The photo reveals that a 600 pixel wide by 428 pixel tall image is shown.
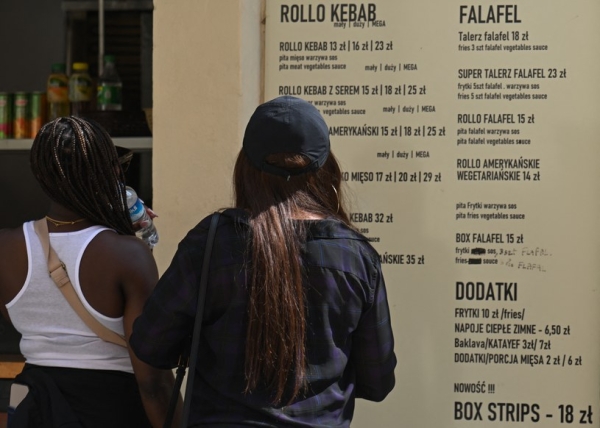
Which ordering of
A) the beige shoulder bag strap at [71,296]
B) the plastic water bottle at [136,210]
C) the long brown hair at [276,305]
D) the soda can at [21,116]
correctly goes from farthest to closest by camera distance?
the soda can at [21,116] < the plastic water bottle at [136,210] < the beige shoulder bag strap at [71,296] < the long brown hair at [276,305]

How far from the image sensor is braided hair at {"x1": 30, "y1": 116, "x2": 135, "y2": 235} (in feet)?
8.84

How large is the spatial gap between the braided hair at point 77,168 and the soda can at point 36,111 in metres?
2.26

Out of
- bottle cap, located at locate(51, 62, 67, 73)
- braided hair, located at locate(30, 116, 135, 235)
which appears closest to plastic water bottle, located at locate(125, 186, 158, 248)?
braided hair, located at locate(30, 116, 135, 235)

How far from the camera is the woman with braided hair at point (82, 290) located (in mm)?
2627

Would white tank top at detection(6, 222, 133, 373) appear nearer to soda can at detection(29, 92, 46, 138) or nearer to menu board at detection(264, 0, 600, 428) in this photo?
menu board at detection(264, 0, 600, 428)

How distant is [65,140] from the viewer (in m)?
2.70

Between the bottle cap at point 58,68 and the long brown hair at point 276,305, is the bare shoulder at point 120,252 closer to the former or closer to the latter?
the long brown hair at point 276,305

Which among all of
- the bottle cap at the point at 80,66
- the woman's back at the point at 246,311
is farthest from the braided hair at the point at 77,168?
the bottle cap at the point at 80,66

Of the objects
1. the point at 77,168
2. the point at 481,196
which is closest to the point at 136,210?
the point at 77,168

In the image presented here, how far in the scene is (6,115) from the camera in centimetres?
490

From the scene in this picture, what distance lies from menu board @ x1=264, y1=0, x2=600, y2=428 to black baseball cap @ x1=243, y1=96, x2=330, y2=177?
64.4 inches

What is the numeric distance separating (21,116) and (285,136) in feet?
9.32

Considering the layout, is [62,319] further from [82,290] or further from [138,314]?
[138,314]

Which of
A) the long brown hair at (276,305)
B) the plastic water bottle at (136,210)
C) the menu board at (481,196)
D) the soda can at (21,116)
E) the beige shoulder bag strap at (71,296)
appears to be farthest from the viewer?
the soda can at (21,116)
